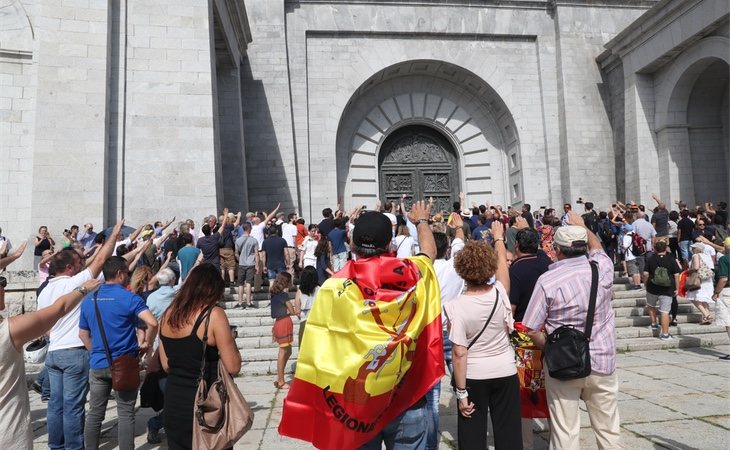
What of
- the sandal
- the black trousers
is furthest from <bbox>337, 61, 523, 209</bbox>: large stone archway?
the black trousers

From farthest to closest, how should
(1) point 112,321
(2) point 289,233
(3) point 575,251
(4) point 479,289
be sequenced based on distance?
(2) point 289,233 → (1) point 112,321 → (3) point 575,251 → (4) point 479,289

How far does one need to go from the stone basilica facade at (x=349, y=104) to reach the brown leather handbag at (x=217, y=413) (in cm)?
1004

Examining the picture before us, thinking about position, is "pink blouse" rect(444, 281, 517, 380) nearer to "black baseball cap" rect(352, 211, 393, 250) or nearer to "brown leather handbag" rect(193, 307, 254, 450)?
"black baseball cap" rect(352, 211, 393, 250)

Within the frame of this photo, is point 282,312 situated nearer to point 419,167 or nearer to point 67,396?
point 67,396

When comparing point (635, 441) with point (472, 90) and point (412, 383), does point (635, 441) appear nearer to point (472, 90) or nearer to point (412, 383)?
point (412, 383)

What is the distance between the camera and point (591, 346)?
12.2 ft

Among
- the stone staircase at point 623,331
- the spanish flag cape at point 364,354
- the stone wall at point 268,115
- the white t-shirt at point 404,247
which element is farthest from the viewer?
the stone wall at point 268,115

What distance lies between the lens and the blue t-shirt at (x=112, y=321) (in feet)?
14.6

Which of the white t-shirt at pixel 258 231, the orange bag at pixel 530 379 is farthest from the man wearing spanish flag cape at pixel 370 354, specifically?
the white t-shirt at pixel 258 231

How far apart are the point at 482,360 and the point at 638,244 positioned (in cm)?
986

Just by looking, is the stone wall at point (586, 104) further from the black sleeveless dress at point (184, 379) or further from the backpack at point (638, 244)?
the black sleeveless dress at point (184, 379)

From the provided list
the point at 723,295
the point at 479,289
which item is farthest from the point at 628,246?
the point at 479,289

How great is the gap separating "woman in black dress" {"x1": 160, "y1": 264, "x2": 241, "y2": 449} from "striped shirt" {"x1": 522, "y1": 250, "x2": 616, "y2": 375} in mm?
2086

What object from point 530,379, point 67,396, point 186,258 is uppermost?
point 186,258
